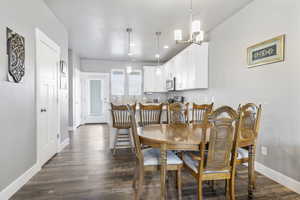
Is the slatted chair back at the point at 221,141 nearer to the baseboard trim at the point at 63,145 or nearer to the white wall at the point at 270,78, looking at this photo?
the white wall at the point at 270,78

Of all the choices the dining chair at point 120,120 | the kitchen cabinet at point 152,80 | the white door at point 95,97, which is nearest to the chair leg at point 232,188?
the dining chair at point 120,120

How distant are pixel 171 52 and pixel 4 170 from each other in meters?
5.37

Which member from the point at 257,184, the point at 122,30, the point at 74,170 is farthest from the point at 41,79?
the point at 257,184

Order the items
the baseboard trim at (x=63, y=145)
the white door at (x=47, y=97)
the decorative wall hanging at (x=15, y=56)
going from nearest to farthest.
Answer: the decorative wall hanging at (x=15, y=56), the white door at (x=47, y=97), the baseboard trim at (x=63, y=145)

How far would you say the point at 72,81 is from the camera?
19.3 ft

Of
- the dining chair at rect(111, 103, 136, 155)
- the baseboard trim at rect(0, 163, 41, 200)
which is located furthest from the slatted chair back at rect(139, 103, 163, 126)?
the baseboard trim at rect(0, 163, 41, 200)

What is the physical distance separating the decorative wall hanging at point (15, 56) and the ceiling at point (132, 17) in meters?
1.14

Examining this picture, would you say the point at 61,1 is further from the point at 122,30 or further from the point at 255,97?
the point at 255,97

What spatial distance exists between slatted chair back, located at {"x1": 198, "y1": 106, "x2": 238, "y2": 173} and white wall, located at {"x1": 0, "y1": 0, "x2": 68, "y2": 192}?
210 centimetres

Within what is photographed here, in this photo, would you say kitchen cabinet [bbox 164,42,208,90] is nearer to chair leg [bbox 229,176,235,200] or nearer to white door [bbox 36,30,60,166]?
chair leg [bbox 229,176,235,200]

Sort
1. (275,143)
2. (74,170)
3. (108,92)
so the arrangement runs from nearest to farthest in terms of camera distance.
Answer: (275,143)
(74,170)
(108,92)

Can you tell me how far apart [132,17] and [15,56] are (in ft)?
6.98

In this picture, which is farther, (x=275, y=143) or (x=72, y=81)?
(x=72, y=81)

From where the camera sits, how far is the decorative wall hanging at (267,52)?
2297mm
